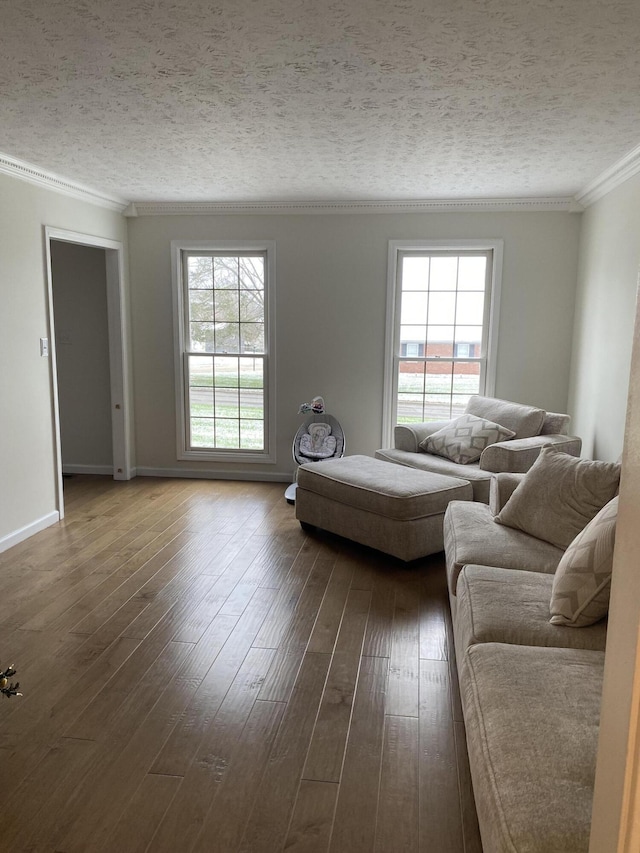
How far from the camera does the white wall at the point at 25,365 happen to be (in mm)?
4191

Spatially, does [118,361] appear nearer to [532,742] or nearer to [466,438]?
[466,438]

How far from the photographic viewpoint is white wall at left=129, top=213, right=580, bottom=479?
5512mm

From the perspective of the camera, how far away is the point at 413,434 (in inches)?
205

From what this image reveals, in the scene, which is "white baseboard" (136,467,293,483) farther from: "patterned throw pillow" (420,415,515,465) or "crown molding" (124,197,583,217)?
"crown molding" (124,197,583,217)

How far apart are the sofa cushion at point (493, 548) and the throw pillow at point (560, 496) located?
0.07 m

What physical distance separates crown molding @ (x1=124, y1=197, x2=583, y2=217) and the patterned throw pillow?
1893 mm

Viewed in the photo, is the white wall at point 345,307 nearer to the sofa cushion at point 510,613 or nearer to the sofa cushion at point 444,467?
the sofa cushion at point 444,467

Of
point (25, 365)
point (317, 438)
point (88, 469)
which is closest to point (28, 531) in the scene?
point (25, 365)

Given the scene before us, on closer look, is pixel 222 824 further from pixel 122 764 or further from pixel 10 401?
pixel 10 401

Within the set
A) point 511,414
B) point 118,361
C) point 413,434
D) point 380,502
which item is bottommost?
point 380,502

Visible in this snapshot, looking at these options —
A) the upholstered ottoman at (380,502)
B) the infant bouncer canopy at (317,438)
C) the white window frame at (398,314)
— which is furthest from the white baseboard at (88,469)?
the white window frame at (398,314)

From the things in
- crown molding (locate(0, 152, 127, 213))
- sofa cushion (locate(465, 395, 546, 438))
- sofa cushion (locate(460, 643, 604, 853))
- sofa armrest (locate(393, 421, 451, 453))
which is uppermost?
crown molding (locate(0, 152, 127, 213))

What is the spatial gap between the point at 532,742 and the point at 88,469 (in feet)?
18.7

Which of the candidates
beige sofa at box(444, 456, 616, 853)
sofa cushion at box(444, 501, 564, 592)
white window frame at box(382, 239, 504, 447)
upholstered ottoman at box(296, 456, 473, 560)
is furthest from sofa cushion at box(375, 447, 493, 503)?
beige sofa at box(444, 456, 616, 853)
